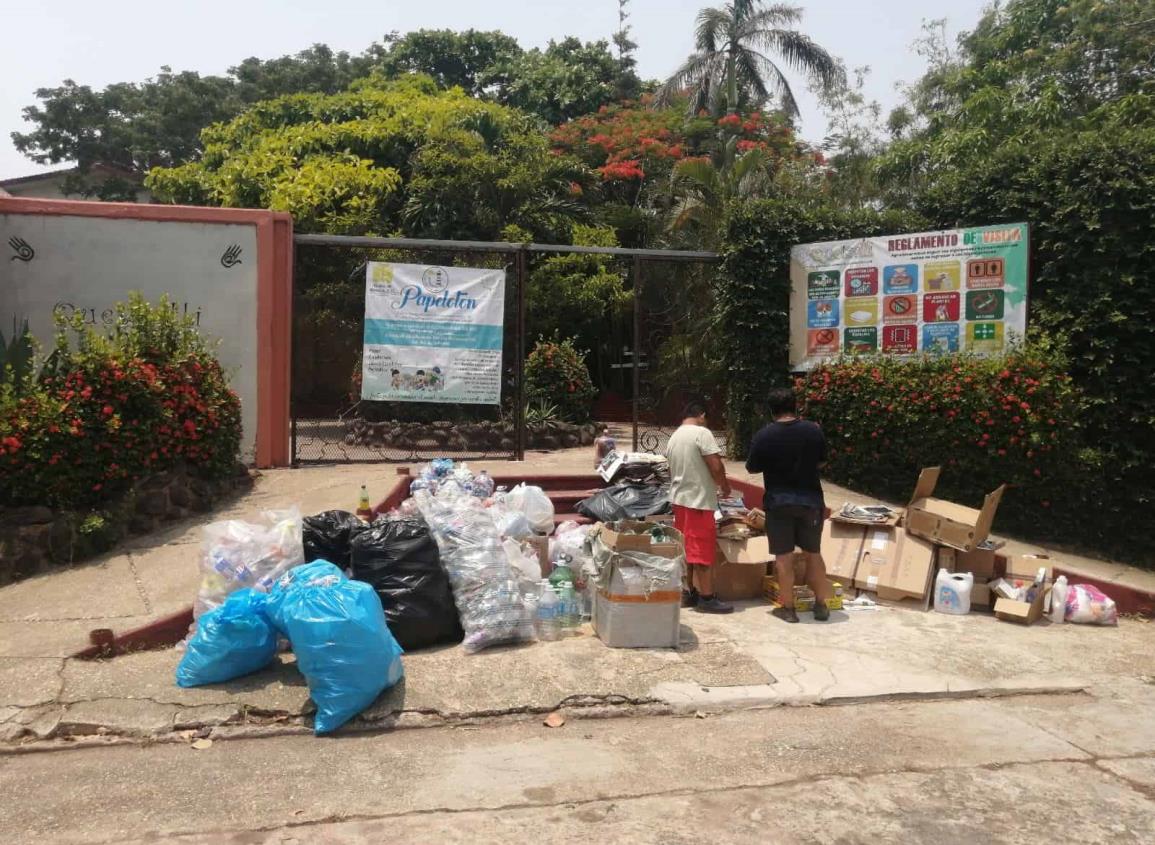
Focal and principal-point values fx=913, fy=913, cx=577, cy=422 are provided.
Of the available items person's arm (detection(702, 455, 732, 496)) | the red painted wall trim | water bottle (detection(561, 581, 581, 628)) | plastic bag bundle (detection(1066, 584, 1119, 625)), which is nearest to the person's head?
person's arm (detection(702, 455, 732, 496))

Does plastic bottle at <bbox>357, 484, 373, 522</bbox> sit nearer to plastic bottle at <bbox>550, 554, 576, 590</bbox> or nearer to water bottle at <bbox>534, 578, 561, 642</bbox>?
plastic bottle at <bbox>550, 554, 576, 590</bbox>

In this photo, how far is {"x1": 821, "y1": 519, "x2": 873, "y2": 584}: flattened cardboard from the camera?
730cm

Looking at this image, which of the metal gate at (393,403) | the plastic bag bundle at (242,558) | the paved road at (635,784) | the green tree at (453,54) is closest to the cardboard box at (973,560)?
the paved road at (635,784)

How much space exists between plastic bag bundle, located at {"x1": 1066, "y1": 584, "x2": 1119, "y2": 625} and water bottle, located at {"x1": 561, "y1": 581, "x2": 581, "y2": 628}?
147 inches

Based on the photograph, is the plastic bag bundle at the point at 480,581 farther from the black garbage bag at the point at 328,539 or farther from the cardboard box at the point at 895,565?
the cardboard box at the point at 895,565

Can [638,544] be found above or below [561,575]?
above

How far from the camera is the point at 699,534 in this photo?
6.62m

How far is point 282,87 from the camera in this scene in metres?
36.7

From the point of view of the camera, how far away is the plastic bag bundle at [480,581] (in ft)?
18.7

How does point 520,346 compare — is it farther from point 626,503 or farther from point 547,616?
point 547,616

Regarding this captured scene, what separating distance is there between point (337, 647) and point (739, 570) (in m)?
3.45

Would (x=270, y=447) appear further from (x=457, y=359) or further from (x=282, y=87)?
(x=282, y=87)

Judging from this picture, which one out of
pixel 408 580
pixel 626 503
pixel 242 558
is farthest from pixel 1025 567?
pixel 242 558

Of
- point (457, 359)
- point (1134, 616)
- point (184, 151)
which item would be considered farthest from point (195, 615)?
point (184, 151)
